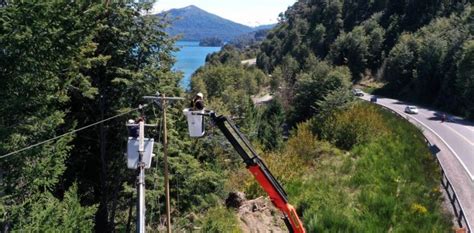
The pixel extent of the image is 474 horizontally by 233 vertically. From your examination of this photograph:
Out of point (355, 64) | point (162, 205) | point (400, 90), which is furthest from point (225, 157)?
point (355, 64)

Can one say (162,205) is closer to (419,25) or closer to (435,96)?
(435,96)

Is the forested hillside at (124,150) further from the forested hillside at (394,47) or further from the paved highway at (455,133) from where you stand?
the forested hillside at (394,47)

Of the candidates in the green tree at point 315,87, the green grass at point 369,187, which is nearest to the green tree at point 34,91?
the green grass at point 369,187

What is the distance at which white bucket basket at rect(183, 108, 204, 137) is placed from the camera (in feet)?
27.6

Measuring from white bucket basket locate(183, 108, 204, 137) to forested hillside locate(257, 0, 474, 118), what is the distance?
40751 millimetres

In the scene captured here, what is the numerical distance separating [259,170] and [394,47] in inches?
2818

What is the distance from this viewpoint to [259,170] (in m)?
9.39

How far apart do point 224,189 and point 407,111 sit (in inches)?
1160

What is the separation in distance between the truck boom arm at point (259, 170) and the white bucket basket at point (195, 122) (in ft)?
1.79

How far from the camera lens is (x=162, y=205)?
63.6 feet

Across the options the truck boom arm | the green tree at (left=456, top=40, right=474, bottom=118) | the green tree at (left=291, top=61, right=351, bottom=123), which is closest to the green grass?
the truck boom arm

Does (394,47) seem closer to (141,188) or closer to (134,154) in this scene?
(134,154)

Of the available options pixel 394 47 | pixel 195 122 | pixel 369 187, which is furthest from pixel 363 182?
pixel 394 47

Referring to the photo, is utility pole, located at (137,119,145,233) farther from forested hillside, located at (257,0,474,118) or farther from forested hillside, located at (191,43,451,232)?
Result: forested hillside, located at (257,0,474,118)
